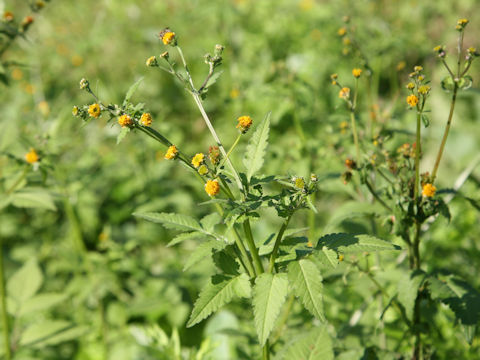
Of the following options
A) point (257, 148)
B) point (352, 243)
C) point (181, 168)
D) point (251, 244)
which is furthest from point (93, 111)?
point (181, 168)

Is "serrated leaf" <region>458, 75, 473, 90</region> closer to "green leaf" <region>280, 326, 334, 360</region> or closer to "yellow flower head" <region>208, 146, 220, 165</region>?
"yellow flower head" <region>208, 146, 220, 165</region>

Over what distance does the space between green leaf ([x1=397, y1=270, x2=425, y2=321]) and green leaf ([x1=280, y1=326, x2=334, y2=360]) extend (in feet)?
1.02

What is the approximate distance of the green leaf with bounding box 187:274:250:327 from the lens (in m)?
1.20

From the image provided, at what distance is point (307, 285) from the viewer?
3.87 ft

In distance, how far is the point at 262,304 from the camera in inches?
45.7

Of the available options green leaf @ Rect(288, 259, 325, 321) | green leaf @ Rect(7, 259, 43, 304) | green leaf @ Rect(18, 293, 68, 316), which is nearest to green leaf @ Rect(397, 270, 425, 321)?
green leaf @ Rect(288, 259, 325, 321)

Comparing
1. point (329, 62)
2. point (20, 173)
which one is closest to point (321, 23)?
point (329, 62)

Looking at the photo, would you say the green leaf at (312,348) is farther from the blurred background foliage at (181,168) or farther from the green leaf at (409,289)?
the green leaf at (409,289)

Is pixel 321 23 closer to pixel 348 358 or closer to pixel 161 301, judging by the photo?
pixel 161 301

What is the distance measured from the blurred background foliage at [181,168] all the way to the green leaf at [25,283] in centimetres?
2

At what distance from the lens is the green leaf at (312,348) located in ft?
5.03

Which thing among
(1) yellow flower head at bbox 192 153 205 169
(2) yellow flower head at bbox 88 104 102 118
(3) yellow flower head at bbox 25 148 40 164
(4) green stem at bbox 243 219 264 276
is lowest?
(4) green stem at bbox 243 219 264 276

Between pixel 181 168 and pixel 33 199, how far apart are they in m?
2.19

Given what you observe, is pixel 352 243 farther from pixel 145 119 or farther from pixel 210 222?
pixel 145 119
